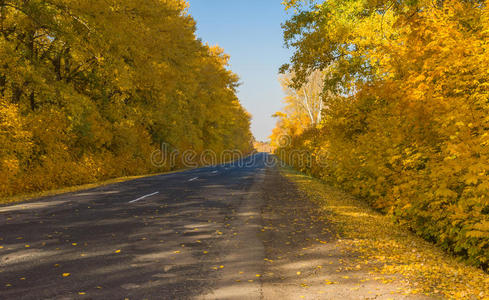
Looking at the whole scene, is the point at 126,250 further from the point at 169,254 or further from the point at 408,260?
the point at 408,260

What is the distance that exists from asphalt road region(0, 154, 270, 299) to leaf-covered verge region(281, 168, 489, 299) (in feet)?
5.79

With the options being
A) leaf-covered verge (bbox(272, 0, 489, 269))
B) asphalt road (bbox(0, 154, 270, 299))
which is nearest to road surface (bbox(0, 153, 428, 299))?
asphalt road (bbox(0, 154, 270, 299))

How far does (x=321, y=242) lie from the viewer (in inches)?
245

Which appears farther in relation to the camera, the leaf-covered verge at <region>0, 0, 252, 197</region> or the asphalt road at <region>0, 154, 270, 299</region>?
the leaf-covered verge at <region>0, 0, 252, 197</region>

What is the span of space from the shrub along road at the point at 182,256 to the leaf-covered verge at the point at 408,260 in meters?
0.07

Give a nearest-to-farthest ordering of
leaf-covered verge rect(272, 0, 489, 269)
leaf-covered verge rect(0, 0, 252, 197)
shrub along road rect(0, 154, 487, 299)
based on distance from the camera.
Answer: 1. shrub along road rect(0, 154, 487, 299)
2. leaf-covered verge rect(272, 0, 489, 269)
3. leaf-covered verge rect(0, 0, 252, 197)

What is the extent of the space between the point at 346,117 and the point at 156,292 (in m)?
12.3

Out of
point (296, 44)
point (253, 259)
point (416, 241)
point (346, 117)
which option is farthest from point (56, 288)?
point (296, 44)

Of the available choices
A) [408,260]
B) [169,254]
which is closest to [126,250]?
[169,254]

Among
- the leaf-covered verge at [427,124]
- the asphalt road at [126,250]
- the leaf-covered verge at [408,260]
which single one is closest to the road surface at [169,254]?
the asphalt road at [126,250]

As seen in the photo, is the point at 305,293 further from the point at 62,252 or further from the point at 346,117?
the point at 346,117

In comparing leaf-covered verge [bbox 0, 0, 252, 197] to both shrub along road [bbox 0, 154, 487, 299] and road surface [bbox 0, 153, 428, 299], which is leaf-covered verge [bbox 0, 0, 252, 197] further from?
shrub along road [bbox 0, 154, 487, 299]

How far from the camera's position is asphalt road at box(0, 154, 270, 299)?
4059mm

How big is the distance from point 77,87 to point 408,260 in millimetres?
20828
